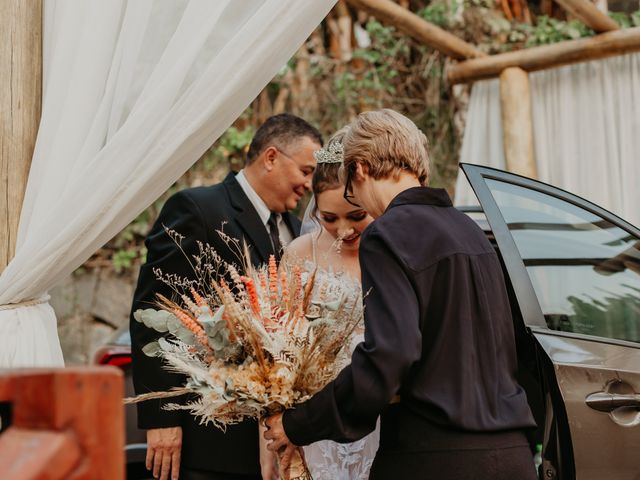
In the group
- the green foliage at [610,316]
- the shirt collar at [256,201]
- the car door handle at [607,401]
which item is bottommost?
the car door handle at [607,401]

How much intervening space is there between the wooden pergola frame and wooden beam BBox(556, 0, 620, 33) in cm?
1

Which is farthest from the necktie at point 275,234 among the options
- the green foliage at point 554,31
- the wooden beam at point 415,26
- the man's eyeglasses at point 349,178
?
Answer: the green foliage at point 554,31

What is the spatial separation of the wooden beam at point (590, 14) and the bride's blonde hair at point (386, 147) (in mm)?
3683

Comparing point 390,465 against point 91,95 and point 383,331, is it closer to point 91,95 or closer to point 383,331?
point 383,331

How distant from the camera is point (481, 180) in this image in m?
2.99

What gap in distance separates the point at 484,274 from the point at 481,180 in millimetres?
734

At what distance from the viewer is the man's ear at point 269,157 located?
11.7 ft

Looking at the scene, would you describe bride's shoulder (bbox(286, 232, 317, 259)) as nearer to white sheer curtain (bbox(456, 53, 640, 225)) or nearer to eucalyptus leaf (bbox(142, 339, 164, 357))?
eucalyptus leaf (bbox(142, 339, 164, 357))

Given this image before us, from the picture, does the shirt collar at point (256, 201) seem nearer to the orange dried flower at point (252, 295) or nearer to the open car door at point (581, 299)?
the open car door at point (581, 299)

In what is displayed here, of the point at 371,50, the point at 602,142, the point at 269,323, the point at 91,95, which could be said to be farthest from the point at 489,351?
the point at 371,50

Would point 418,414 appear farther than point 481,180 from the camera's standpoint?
No

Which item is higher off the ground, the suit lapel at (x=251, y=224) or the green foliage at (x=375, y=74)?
the green foliage at (x=375, y=74)

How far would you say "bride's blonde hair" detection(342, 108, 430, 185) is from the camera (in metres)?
2.47

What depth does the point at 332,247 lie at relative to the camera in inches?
124
